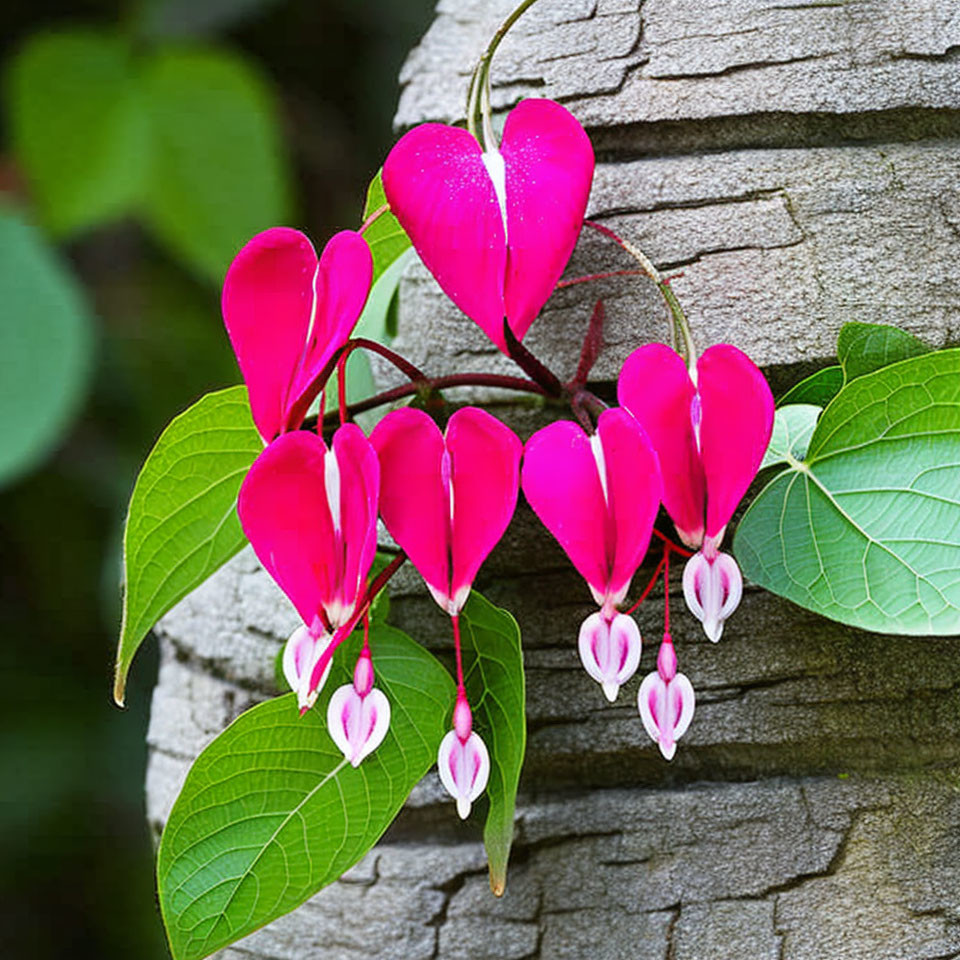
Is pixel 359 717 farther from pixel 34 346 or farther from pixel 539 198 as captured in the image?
pixel 34 346

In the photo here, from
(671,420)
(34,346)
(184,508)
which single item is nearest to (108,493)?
(34,346)

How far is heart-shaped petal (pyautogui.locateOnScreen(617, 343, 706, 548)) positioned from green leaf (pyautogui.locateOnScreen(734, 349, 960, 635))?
1.4 inches

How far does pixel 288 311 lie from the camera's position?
0.96ft

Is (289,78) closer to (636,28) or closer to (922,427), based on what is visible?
(636,28)

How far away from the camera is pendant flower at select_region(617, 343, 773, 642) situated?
27 centimetres

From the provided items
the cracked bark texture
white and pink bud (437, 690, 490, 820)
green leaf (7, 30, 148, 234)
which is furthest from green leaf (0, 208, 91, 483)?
white and pink bud (437, 690, 490, 820)

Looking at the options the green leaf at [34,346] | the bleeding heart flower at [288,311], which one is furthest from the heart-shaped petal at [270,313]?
the green leaf at [34,346]

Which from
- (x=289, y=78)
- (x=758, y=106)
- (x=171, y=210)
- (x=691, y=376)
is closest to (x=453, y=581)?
(x=691, y=376)

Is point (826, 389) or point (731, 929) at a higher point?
point (826, 389)

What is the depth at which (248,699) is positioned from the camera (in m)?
0.42

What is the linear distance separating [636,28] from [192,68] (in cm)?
55

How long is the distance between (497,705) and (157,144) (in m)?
0.64

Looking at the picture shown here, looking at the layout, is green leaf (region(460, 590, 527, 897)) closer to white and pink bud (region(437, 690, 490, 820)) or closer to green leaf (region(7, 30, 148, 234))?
white and pink bud (region(437, 690, 490, 820))

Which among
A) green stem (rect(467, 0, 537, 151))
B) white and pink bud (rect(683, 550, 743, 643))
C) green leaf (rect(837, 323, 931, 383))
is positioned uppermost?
green stem (rect(467, 0, 537, 151))
